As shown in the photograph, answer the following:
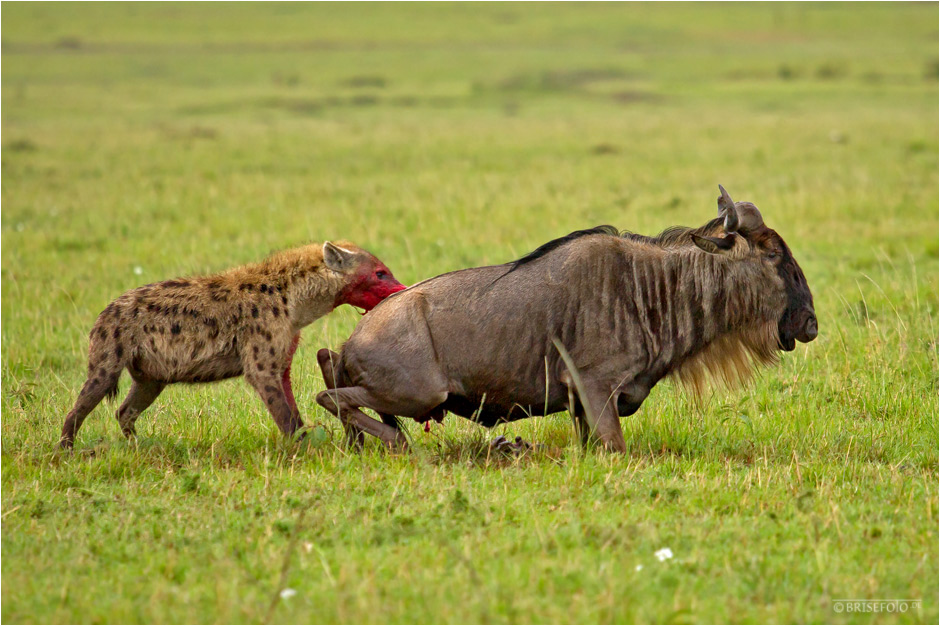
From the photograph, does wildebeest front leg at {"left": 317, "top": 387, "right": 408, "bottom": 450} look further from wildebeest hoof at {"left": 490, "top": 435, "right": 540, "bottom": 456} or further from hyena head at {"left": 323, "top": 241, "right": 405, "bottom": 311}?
hyena head at {"left": 323, "top": 241, "right": 405, "bottom": 311}

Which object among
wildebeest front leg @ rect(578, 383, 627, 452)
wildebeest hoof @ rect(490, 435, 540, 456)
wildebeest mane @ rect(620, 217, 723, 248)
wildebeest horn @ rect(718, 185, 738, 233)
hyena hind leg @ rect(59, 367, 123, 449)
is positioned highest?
wildebeest horn @ rect(718, 185, 738, 233)

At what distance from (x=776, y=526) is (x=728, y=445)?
145 cm

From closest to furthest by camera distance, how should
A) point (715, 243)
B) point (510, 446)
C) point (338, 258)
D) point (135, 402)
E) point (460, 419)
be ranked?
point (715, 243)
point (510, 446)
point (135, 402)
point (338, 258)
point (460, 419)

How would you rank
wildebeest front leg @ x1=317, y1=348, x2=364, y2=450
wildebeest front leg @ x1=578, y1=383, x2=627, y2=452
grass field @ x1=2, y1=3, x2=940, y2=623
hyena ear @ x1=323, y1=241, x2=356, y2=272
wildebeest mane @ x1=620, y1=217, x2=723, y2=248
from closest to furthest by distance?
grass field @ x1=2, y1=3, x2=940, y2=623 < wildebeest front leg @ x1=578, y1=383, x2=627, y2=452 < wildebeest front leg @ x1=317, y1=348, x2=364, y2=450 < wildebeest mane @ x1=620, y1=217, x2=723, y2=248 < hyena ear @ x1=323, y1=241, x2=356, y2=272

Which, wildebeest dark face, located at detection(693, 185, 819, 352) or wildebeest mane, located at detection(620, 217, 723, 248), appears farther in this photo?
wildebeest mane, located at detection(620, 217, 723, 248)

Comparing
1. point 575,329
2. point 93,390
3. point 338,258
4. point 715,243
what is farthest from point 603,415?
point 93,390

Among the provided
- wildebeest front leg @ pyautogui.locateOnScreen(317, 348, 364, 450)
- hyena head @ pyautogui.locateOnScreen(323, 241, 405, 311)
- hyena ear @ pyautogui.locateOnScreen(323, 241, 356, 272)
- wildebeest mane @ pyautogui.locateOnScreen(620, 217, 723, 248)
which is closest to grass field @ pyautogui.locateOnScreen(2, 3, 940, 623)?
wildebeest front leg @ pyautogui.locateOnScreen(317, 348, 364, 450)

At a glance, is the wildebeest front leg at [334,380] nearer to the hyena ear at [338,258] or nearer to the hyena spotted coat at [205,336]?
the hyena spotted coat at [205,336]

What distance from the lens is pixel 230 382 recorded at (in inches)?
329

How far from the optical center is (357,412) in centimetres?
625

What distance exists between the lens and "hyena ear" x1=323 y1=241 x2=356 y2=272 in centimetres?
676

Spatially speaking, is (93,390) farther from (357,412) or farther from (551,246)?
(551,246)

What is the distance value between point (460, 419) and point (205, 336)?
6.16ft

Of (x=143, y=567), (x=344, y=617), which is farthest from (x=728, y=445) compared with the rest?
(x=143, y=567)
